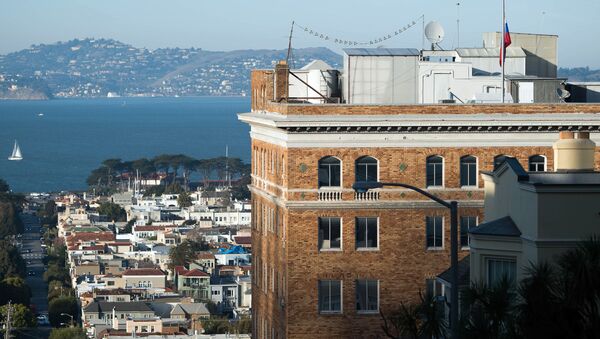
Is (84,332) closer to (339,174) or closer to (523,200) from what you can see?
(339,174)

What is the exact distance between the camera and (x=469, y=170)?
47656mm

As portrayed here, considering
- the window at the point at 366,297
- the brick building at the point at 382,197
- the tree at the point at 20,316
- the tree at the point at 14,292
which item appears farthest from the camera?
the tree at the point at 14,292

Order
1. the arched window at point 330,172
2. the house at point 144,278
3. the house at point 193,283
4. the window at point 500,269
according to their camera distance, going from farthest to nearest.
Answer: the house at point 144,278 → the house at point 193,283 → the arched window at point 330,172 → the window at point 500,269

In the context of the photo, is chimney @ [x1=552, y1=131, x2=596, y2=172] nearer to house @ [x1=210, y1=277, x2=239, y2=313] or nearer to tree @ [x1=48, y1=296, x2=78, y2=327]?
tree @ [x1=48, y1=296, x2=78, y2=327]

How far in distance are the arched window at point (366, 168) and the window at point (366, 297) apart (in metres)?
2.64

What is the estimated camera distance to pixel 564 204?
32.2 metres

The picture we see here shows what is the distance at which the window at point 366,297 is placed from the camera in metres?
47.2

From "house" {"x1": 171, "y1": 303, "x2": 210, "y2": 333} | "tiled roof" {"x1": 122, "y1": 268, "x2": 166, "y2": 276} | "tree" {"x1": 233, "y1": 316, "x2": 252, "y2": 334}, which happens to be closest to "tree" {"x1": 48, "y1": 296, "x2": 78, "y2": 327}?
"house" {"x1": 171, "y1": 303, "x2": 210, "y2": 333}

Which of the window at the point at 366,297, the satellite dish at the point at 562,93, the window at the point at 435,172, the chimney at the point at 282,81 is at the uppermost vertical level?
the chimney at the point at 282,81

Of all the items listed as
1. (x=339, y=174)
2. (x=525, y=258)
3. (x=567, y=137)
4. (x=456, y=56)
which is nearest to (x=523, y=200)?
(x=525, y=258)

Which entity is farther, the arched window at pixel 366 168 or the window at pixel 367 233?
the window at pixel 367 233

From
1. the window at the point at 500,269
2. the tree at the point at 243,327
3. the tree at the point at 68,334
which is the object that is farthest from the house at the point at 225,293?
the window at the point at 500,269

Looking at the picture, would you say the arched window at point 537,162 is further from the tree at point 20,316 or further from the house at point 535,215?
the tree at point 20,316

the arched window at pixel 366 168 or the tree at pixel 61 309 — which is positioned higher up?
the arched window at pixel 366 168
